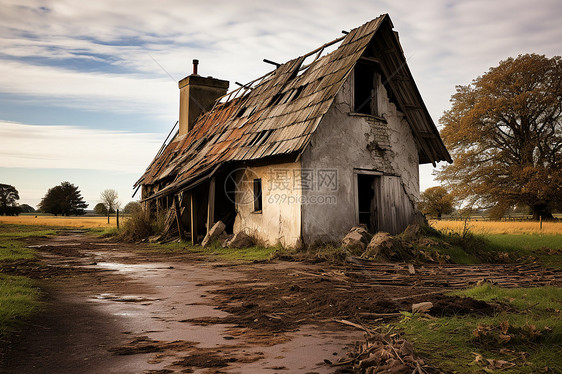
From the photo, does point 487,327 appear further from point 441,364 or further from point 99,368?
point 99,368

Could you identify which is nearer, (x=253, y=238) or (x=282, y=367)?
(x=282, y=367)

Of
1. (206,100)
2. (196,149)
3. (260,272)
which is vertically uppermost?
(206,100)

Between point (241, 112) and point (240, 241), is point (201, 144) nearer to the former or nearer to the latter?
point (241, 112)

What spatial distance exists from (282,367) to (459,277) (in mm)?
5658

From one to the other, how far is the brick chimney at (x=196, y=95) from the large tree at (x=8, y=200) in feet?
195

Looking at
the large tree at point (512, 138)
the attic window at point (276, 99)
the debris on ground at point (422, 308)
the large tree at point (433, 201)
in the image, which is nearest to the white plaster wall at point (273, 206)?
the attic window at point (276, 99)

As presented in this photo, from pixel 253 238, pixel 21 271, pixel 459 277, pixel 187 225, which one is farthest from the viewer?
pixel 187 225

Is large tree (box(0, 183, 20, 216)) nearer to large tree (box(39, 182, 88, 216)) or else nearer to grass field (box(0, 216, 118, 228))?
large tree (box(39, 182, 88, 216))

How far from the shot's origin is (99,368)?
3.79 m

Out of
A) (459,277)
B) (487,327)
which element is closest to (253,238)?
(459,277)

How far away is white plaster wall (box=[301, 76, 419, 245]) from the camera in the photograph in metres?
12.8

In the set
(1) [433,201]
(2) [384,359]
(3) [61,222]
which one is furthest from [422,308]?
(3) [61,222]

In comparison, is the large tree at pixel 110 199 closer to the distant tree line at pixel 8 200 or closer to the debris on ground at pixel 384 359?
the distant tree line at pixel 8 200

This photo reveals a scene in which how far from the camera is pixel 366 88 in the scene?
15.5 metres
